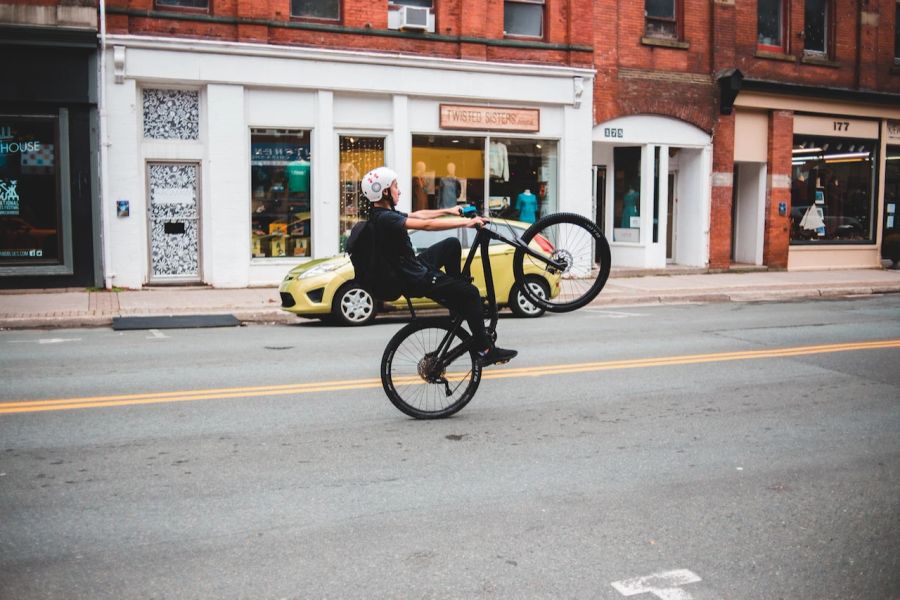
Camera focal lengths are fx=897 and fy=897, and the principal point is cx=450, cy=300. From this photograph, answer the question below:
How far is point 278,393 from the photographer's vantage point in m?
8.34

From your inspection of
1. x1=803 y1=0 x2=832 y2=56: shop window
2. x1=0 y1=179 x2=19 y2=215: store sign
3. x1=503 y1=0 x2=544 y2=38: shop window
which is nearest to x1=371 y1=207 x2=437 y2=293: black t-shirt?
x1=0 y1=179 x2=19 y2=215: store sign

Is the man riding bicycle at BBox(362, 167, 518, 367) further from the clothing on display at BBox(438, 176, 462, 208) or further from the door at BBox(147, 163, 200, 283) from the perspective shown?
the clothing on display at BBox(438, 176, 462, 208)

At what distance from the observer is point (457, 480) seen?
582 cm

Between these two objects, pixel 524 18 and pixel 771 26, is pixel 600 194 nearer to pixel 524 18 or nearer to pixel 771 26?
pixel 524 18

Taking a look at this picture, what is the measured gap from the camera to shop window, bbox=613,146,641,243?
22.9 m

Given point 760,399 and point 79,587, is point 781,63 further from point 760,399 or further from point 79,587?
point 79,587

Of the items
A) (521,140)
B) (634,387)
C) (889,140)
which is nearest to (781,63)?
(889,140)

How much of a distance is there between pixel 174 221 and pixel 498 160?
7477mm

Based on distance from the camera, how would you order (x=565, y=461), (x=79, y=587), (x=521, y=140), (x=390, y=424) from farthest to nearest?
1. (x=521, y=140)
2. (x=390, y=424)
3. (x=565, y=461)
4. (x=79, y=587)

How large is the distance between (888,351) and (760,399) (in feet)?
12.0

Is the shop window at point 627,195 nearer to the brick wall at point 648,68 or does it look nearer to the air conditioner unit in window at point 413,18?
the brick wall at point 648,68

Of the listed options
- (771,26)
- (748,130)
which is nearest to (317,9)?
(748,130)

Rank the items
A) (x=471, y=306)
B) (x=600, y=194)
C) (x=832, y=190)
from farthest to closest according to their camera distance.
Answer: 1. (x=832, y=190)
2. (x=600, y=194)
3. (x=471, y=306)

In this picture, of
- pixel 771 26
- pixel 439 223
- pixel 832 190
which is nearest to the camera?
pixel 439 223
